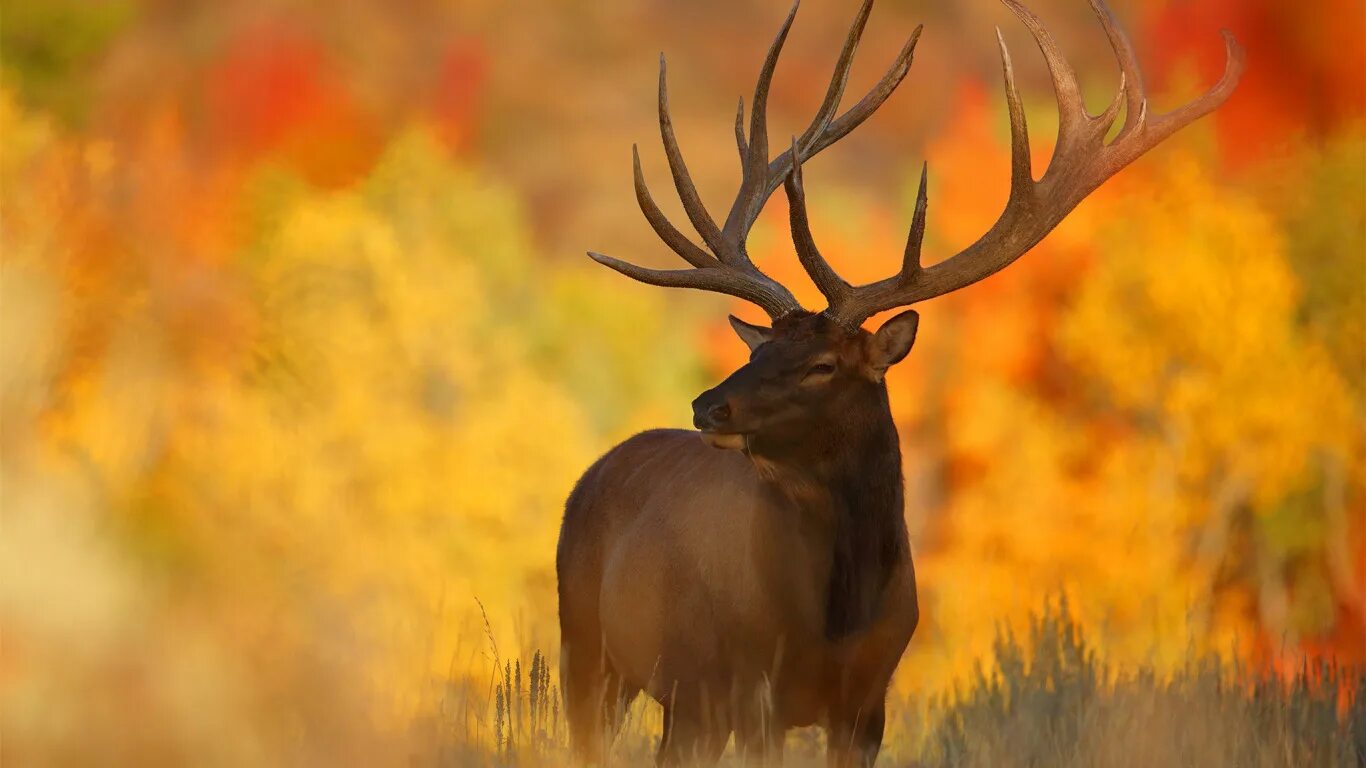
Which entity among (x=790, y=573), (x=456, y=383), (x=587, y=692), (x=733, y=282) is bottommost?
(x=587, y=692)

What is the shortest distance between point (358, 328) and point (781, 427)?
2034cm

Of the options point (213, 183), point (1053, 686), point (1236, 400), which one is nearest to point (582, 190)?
point (213, 183)

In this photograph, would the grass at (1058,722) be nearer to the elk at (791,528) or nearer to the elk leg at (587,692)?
the elk leg at (587,692)

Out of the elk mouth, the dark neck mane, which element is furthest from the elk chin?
the dark neck mane

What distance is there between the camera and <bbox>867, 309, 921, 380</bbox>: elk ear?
5332 millimetres

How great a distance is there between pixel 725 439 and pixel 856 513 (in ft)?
1.73

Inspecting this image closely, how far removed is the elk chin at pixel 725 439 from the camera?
5102mm

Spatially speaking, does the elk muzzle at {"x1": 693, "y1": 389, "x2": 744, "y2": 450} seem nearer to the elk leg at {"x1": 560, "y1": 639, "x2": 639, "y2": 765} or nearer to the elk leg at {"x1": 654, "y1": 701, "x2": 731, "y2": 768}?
the elk leg at {"x1": 654, "y1": 701, "x2": 731, "y2": 768}

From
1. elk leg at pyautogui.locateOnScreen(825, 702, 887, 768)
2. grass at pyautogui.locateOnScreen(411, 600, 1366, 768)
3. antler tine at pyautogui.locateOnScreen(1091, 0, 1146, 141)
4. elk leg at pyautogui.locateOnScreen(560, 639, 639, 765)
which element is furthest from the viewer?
elk leg at pyautogui.locateOnScreen(560, 639, 639, 765)

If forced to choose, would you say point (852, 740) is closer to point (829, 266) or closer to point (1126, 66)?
point (829, 266)

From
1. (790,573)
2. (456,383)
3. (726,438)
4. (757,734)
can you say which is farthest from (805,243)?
(456,383)

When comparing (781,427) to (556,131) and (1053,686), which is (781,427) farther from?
(556,131)

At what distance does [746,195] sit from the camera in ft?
21.5

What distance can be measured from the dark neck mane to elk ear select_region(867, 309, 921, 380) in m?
0.14
